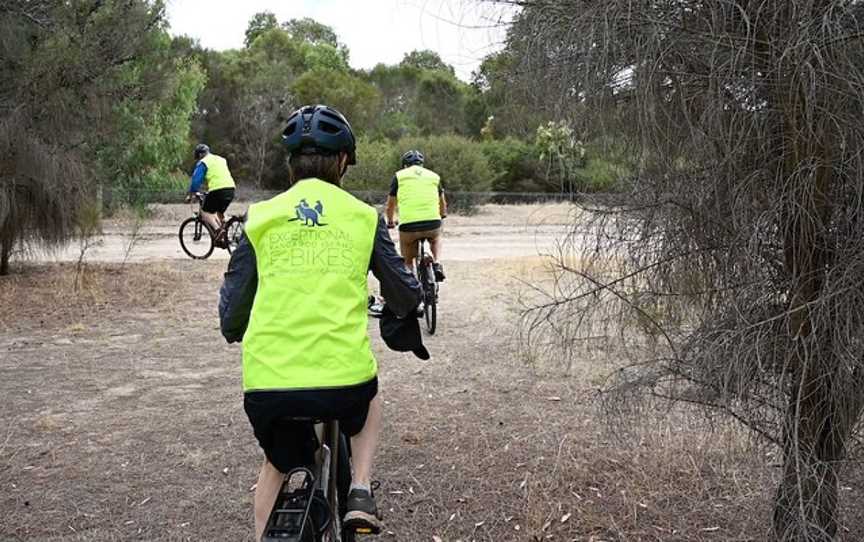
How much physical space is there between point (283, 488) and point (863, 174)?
2.19 meters

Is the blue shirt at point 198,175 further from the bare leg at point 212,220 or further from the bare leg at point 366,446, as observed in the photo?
the bare leg at point 366,446

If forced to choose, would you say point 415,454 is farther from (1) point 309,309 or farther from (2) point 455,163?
(2) point 455,163

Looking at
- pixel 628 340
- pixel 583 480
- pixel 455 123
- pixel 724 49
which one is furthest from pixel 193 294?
pixel 455 123

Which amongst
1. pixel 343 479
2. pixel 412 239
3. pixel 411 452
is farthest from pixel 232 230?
pixel 343 479

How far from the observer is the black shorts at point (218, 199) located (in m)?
14.8

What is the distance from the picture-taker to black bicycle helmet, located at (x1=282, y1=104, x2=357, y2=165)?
10.0 feet

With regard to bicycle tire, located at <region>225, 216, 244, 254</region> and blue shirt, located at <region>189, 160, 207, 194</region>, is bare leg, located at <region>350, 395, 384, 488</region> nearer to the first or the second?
blue shirt, located at <region>189, 160, 207, 194</region>

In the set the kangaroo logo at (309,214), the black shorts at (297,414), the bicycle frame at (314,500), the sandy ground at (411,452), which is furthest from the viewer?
the sandy ground at (411,452)

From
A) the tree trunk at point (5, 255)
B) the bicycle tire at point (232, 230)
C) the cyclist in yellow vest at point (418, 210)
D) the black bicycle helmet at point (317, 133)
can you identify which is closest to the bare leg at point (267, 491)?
the black bicycle helmet at point (317, 133)

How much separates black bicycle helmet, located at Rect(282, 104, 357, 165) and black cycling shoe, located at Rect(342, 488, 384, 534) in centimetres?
122

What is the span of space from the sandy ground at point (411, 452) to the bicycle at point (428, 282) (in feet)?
0.69

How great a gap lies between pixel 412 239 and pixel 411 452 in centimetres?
417

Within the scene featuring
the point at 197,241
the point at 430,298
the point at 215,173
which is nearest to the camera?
the point at 430,298

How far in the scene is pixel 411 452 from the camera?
5.37 meters
